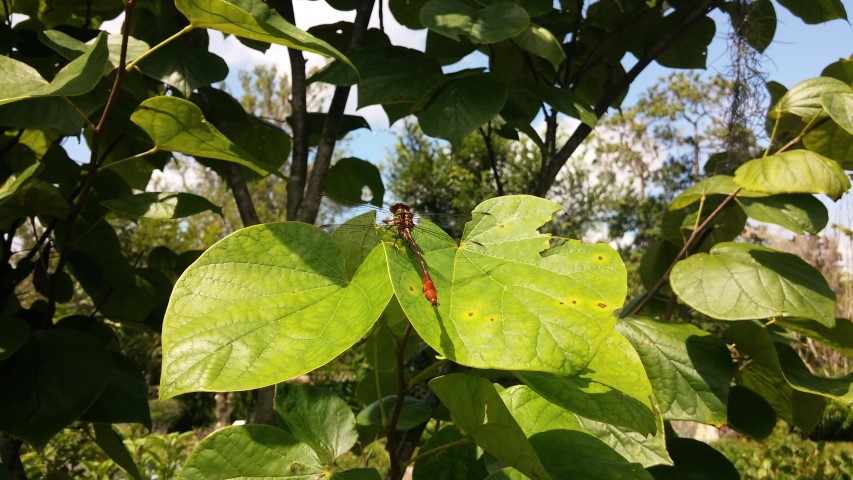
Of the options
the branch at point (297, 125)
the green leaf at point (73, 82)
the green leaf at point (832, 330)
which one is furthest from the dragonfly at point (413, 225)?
the green leaf at point (832, 330)

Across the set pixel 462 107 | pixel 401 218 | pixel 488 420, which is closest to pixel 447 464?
pixel 488 420

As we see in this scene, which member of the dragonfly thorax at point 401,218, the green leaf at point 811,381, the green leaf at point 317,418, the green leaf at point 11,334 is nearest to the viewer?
the dragonfly thorax at point 401,218

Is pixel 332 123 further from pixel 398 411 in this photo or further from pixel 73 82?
pixel 398 411

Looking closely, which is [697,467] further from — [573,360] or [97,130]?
[97,130]

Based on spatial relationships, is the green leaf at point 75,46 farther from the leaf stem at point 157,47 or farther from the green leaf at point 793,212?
the green leaf at point 793,212

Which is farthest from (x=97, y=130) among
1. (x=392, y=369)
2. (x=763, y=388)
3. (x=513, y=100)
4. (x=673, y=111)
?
(x=673, y=111)

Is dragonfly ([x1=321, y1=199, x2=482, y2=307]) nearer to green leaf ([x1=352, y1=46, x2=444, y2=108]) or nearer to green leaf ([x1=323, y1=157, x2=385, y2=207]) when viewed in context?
green leaf ([x1=352, y1=46, x2=444, y2=108])

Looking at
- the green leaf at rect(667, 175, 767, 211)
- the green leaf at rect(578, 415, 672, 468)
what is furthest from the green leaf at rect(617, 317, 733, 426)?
the green leaf at rect(667, 175, 767, 211)
